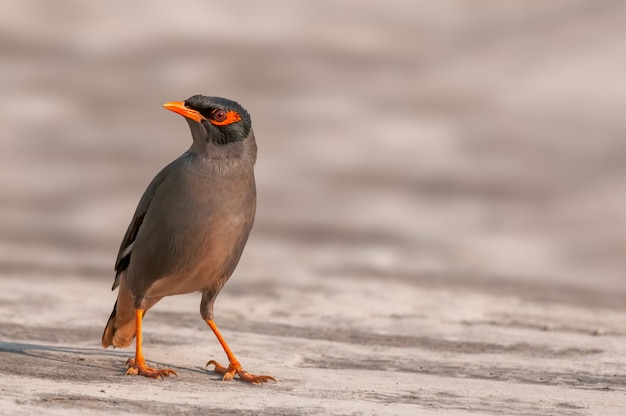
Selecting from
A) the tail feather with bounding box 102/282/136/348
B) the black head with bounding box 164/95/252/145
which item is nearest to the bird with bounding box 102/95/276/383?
the black head with bounding box 164/95/252/145

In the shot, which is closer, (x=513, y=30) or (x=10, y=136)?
(x=10, y=136)

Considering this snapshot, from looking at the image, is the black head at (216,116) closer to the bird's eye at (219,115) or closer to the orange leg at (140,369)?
the bird's eye at (219,115)

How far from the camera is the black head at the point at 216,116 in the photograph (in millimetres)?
6402

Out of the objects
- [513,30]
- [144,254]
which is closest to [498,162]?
[513,30]

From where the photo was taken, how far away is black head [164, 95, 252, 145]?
6402 millimetres

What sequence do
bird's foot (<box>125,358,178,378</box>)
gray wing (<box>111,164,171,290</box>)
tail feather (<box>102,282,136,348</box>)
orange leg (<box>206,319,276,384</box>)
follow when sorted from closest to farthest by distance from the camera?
bird's foot (<box>125,358,178,378</box>) → orange leg (<box>206,319,276,384</box>) → gray wing (<box>111,164,171,290</box>) → tail feather (<box>102,282,136,348</box>)

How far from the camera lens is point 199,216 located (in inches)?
248

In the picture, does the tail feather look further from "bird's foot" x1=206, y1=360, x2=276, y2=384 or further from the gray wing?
"bird's foot" x1=206, y1=360, x2=276, y2=384

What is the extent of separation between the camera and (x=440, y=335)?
8.54 metres

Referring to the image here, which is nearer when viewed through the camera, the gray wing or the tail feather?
the gray wing

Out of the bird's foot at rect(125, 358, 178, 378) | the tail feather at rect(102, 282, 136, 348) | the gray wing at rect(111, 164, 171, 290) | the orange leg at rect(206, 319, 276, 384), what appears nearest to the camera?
the bird's foot at rect(125, 358, 178, 378)

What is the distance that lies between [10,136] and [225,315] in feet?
23.7

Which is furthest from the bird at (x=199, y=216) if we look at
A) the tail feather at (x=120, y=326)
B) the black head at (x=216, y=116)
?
the tail feather at (x=120, y=326)

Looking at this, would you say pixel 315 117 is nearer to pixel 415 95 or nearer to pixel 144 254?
pixel 415 95
